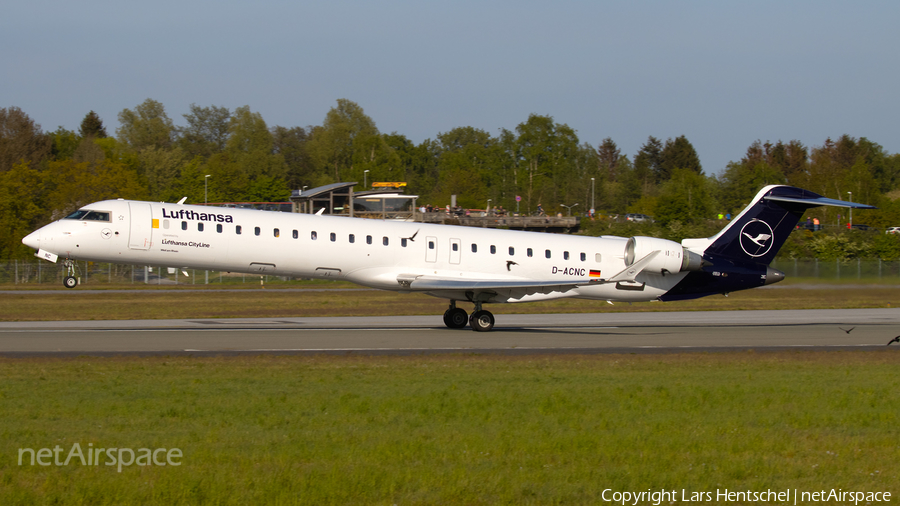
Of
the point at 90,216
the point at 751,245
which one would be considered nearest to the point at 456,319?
the point at 751,245

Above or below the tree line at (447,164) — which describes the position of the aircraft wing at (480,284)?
below

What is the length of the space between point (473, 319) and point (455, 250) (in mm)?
2232

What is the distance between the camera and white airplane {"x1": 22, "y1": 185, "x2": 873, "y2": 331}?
22203 mm

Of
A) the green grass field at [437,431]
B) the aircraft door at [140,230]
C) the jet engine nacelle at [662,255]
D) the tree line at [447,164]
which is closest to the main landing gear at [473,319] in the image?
the jet engine nacelle at [662,255]

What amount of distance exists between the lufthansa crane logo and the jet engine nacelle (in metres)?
2.24

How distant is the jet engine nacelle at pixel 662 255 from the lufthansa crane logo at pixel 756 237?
2243 mm

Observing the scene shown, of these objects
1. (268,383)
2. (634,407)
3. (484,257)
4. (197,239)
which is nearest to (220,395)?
(268,383)

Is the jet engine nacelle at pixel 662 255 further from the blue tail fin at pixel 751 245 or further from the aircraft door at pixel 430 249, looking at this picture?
the aircraft door at pixel 430 249

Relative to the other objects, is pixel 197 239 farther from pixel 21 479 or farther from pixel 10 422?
pixel 21 479

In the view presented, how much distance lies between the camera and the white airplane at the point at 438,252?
72.8 feet

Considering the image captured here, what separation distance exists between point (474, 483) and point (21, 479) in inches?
176

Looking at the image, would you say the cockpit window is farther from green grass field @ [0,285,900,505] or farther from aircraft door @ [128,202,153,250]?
green grass field @ [0,285,900,505]

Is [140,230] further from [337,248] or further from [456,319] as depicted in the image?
[456,319]

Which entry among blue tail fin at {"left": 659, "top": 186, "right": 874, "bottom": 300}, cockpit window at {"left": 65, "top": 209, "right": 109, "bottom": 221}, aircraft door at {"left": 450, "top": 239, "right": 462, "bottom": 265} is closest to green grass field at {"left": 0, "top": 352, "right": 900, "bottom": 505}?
cockpit window at {"left": 65, "top": 209, "right": 109, "bottom": 221}
